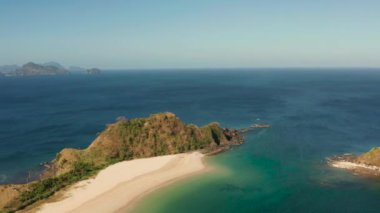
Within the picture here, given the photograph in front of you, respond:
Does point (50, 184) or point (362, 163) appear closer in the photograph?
point (50, 184)

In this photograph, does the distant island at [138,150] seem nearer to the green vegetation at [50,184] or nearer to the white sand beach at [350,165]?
the green vegetation at [50,184]

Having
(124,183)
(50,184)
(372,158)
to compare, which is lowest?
(124,183)

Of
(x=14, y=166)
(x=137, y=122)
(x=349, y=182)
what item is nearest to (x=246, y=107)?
(x=137, y=122)

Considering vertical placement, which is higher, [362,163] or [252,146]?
[252,146]

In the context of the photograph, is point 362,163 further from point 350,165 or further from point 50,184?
point 50,184

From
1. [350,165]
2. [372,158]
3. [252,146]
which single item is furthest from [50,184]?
[372,158]

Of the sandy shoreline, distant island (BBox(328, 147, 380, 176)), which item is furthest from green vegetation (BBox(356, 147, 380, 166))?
the sandy shoreline
